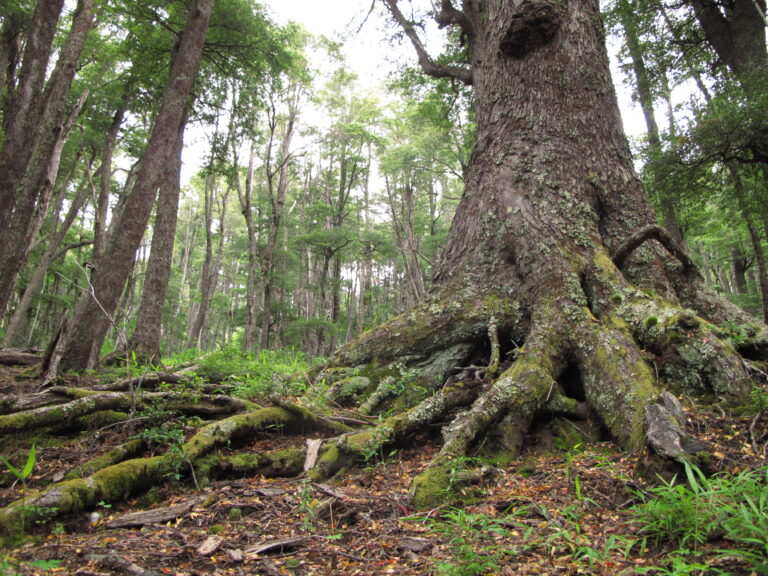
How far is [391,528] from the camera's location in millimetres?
2242

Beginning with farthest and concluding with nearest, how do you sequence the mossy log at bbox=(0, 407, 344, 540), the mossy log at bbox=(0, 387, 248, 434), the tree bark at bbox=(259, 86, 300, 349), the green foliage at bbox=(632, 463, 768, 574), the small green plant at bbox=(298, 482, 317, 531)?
the tree bark at bbox=(259, 86, 300, 349), the mossy log at bbox=(0, 387, 248, 434), the small green plant at bbox=(298, 482, 317, 531), the mossy log at bbox=(0, 407, 344, 540), the green foliage at bbox=(632, 463, 768, 574)

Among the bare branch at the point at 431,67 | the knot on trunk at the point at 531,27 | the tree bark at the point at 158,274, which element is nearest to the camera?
the knot on trunk at the point at 531,27

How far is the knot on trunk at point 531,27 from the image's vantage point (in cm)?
466

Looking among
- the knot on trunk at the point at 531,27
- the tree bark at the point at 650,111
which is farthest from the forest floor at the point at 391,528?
the tree bark at the point at 650,111

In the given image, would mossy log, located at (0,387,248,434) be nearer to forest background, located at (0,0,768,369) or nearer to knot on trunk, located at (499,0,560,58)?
forest background, located at (0,0,768,369)

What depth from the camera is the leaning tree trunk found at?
309 centimetres

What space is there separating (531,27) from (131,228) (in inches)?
235

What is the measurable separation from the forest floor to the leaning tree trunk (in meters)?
0.30

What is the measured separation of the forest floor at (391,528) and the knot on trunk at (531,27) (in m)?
4.16

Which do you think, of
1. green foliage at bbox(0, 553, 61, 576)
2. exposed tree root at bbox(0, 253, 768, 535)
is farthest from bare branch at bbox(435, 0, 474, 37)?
green foliage at bbox(0, 553, 61, 576)

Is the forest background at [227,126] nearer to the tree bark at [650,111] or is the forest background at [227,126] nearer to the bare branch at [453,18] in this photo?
the tree bark at [650,111]

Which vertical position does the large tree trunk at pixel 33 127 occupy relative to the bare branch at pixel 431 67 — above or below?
below

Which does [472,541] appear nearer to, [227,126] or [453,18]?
[453,18]

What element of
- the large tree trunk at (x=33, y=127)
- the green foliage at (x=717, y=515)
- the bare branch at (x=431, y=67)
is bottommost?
the green foliage at (x=717, y=515)
